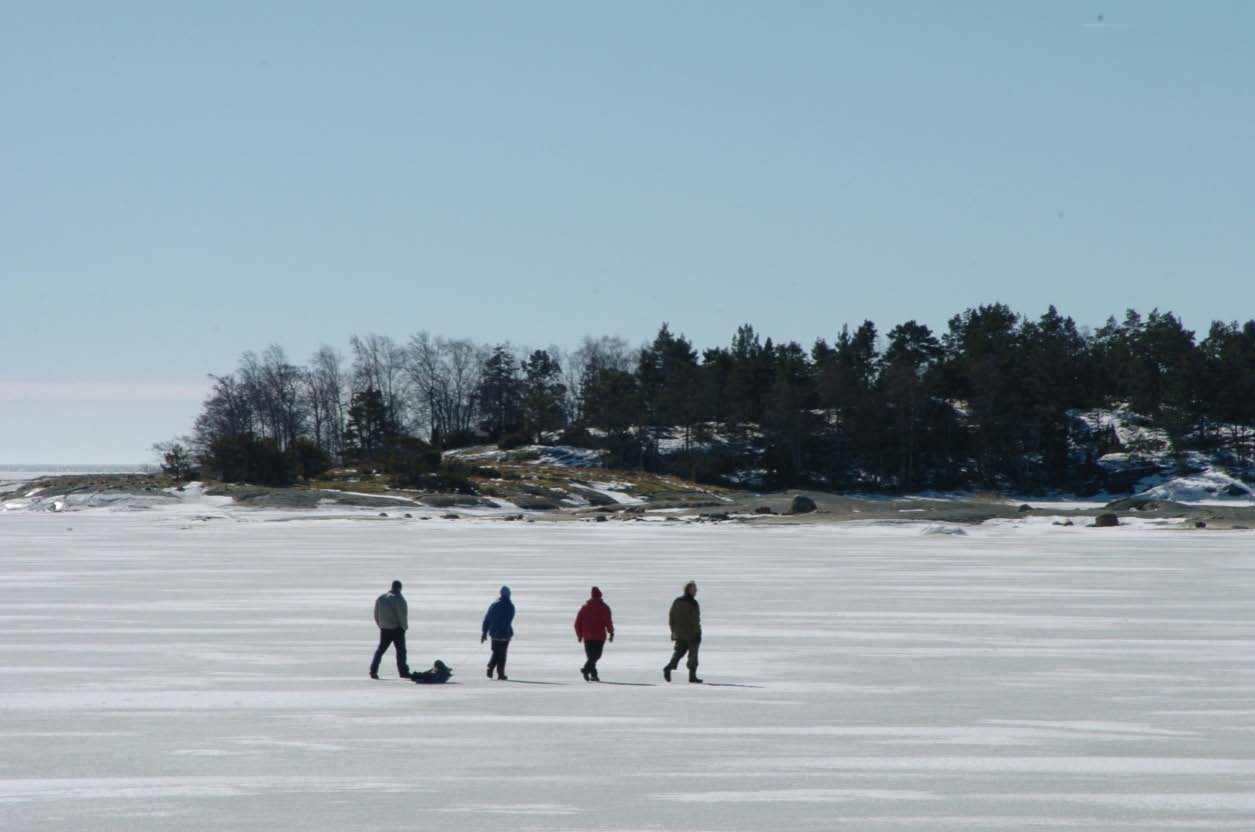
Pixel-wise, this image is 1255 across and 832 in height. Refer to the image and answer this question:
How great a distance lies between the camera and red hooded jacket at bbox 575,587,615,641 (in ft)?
62.3

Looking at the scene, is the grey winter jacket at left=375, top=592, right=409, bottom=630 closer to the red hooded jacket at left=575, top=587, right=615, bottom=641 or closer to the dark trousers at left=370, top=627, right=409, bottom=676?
the dark trousers at left=370, top=627, right=409, bottom=676

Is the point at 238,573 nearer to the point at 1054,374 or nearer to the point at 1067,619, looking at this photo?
the point at 1067,619

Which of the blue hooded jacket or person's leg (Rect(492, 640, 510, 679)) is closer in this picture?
the blue hooded jacket

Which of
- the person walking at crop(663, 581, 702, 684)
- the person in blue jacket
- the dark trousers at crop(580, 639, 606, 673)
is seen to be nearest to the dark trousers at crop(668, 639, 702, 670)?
the person walking at crop(663, 581, 702, 684)

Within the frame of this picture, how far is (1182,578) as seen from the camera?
35.4m

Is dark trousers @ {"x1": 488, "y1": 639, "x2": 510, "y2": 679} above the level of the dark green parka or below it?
below

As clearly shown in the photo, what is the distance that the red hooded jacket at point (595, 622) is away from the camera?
1898 cm

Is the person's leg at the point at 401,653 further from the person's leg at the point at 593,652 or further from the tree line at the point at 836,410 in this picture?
the tree line at the point at 836,410

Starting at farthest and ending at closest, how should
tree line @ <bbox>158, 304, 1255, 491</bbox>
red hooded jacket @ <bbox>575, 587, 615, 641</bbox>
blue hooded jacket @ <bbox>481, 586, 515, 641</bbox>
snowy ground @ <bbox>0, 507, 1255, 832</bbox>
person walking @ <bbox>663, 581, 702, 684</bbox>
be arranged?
tree line @ <bbox>158, 304, 1255, 491</bbox> < red hooded jacket @ <bbox>575, 587, 615, 641</bbox> < blue hooded jacket @ <bbox>481, 586, 515, 641</bbox> < person walking @ <bbox>663, 581, 702, 684</bbox> < snowy ground @ <bbox>0, 507, 1255, 832</bbox>

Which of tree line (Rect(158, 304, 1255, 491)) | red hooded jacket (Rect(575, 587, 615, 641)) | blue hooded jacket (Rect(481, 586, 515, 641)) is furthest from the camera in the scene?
tree line (Rect(158, 304, 1255, 491))

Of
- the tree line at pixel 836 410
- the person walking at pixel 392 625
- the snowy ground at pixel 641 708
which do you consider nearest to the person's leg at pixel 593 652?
the snowy ground at pixel 641 708

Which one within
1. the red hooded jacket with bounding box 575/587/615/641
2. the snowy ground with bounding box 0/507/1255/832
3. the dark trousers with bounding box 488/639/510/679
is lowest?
the snowy ground with bounding box 0/507/1255/832

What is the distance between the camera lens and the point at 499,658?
1916cm

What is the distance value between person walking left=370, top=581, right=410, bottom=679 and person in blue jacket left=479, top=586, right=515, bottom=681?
1.16m
